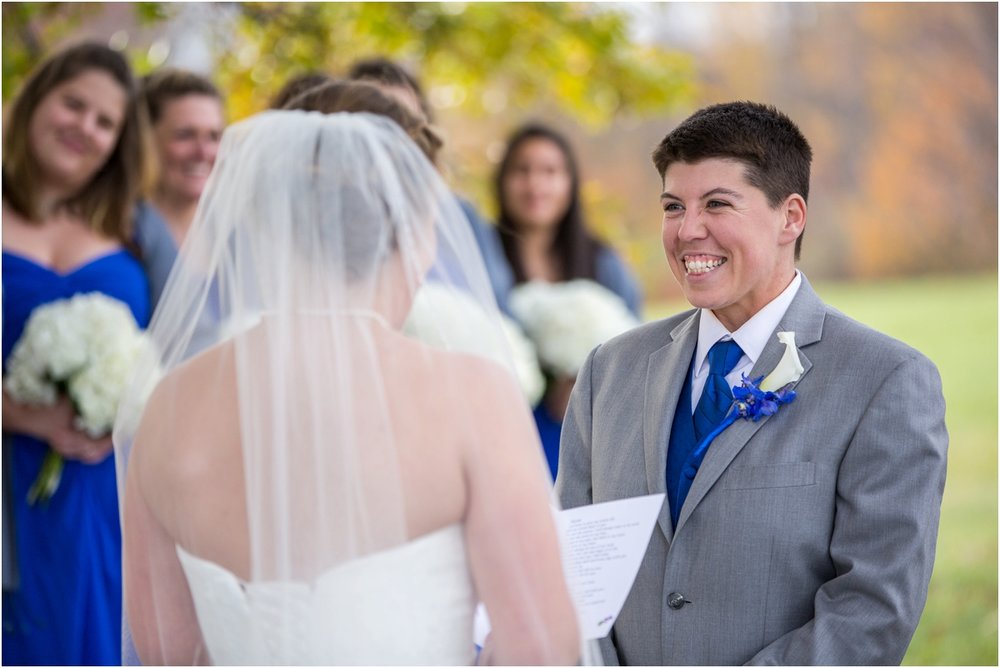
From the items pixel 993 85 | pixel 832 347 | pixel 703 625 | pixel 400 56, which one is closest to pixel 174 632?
pixel 703 625

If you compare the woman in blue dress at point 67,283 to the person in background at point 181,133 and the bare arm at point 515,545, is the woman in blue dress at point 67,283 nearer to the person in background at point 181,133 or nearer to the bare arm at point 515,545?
the person in background at point 181,133

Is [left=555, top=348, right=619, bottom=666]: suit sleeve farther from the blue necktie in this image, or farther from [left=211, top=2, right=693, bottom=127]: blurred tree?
[left=211, top=2, right=693, bottom=127]: blurred tree

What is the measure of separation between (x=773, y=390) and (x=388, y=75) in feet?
7.23

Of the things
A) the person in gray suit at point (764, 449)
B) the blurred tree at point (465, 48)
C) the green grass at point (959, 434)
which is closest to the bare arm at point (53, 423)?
the blurred tree at point (465, 48)

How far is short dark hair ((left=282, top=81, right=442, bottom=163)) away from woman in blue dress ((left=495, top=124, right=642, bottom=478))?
333 cm

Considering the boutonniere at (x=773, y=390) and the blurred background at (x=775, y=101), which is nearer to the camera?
the boutonniere at (x=773, y=390)

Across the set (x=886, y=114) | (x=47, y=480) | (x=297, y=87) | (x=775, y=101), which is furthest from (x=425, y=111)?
(x=886, y=114)

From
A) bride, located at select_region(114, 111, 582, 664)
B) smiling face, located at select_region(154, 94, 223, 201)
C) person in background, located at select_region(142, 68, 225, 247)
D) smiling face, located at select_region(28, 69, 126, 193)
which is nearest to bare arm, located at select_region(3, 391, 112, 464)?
smiling face, located at select_region(28, 69, 126, 193)

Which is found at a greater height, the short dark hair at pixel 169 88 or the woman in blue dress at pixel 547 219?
the short dark hair at pixel 169 88

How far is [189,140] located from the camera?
513 centimetres

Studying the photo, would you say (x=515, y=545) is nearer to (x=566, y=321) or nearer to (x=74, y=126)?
(x=74, y=126)

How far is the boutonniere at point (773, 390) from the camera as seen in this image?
2.33m

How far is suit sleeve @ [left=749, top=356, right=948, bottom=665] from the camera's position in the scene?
218 centimetres

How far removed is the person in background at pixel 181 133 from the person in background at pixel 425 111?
110cm
